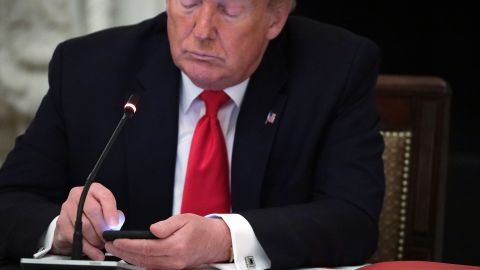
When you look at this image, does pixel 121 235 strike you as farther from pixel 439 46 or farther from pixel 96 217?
pixel 439 46

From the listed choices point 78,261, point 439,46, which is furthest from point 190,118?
point 439,46

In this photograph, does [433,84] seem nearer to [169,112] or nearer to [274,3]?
[274,3]

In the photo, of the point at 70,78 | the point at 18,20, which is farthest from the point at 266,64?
the point at 18,20

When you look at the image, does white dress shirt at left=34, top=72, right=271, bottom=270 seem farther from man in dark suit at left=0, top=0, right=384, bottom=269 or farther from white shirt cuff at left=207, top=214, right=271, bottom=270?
white shirt cuff at left=207, top=214, right=271, bottom=270

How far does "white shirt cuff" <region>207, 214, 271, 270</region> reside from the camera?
218cm

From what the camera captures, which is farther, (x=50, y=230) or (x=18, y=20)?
(x=18, y=20)

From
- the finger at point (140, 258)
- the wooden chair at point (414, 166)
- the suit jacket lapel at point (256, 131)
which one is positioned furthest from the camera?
the wooden chair at point (414, 166)

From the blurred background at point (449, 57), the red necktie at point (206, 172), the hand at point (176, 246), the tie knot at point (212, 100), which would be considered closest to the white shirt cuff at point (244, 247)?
the hand at point (176, 246)

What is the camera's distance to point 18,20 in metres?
3.70

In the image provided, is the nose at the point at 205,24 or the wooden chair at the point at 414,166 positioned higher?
the nose at the point at 205,24

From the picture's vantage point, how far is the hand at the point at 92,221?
7.16ft

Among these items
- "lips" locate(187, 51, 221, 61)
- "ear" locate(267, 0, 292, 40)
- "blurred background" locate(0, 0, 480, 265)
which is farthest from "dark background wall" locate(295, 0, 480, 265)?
"lips" locate(187, 51, 221, 61)

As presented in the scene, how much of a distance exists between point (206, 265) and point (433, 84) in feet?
3.64

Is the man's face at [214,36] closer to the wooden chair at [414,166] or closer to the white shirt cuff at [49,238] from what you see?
the white shirt cuff at [49,238]
